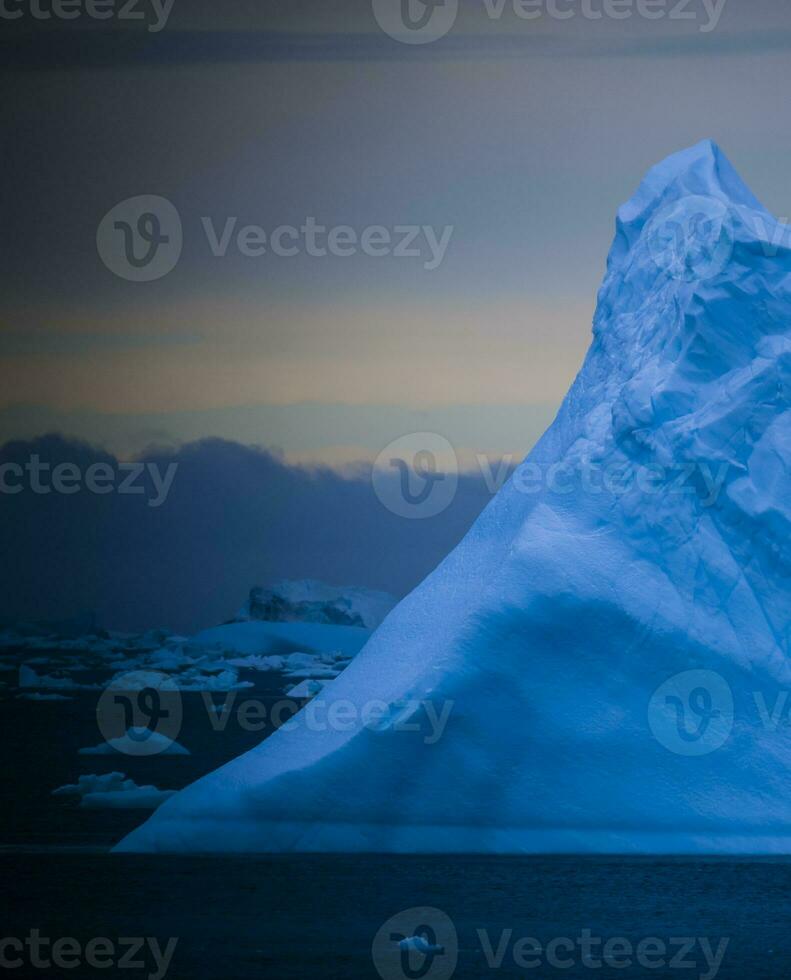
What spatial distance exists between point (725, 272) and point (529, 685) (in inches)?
124

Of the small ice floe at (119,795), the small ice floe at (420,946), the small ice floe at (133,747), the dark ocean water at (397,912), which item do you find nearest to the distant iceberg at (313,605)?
the small ice floe at (133,747)

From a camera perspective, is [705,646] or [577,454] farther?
[577,454]

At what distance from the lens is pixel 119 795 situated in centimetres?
1062

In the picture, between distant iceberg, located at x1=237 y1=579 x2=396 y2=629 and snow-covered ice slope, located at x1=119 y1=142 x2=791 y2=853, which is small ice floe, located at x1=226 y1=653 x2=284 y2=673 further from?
snow-covered ice slope, located at x1=119 y1=142 x2=791 y2=853

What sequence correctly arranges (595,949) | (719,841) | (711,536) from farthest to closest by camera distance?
1. (711,536)
2. (719,841)
3. (595,949)

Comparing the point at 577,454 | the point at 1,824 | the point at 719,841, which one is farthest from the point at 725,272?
the point at 1,824

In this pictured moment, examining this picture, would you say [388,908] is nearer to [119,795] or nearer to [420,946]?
[420,946]

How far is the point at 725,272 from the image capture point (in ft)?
31.1

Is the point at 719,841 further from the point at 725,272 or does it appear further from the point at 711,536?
the point at 725,272

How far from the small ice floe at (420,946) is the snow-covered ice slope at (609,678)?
1.72 metres

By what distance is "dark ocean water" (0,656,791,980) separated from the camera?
255 inches

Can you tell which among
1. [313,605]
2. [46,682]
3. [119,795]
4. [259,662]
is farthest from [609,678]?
[313,605]

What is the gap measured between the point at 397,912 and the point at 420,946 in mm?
550

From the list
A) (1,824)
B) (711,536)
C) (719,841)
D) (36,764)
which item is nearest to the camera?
(719,841)
